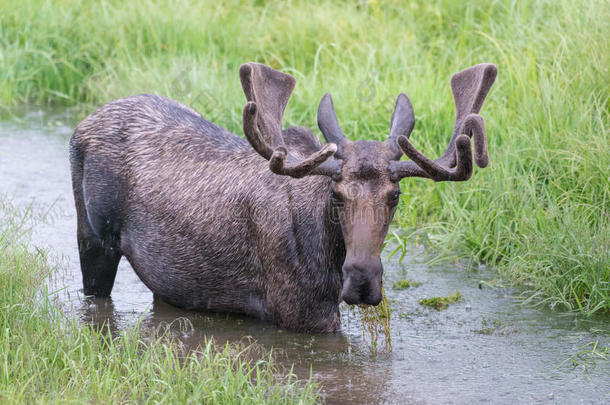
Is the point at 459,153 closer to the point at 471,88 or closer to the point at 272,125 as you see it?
the point at 471,88

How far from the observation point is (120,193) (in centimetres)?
621

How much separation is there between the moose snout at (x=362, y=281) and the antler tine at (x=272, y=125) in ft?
1.67

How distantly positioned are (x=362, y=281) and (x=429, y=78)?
4.21 meters

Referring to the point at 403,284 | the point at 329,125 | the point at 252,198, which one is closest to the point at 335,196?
the point at 329,125

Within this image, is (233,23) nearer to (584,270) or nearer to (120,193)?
(120,193)

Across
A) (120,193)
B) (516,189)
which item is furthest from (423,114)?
(120,193)

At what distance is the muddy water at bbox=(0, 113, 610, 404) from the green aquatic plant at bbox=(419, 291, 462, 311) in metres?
0.05

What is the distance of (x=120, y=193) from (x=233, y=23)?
544cm

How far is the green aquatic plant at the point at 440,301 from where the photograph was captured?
6281 millimetres

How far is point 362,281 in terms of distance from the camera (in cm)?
501

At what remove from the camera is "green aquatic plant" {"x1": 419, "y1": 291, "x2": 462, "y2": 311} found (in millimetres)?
6281

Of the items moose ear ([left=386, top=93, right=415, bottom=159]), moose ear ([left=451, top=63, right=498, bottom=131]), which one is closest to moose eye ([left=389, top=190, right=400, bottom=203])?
moose ear ([left=386, top=93, right=415, bottom=159])

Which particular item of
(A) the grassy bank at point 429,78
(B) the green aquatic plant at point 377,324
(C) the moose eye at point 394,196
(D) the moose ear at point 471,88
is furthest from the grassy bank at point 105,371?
(A) the grassy bank at point 429,78

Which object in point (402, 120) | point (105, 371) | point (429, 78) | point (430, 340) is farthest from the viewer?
point (429, 78)
